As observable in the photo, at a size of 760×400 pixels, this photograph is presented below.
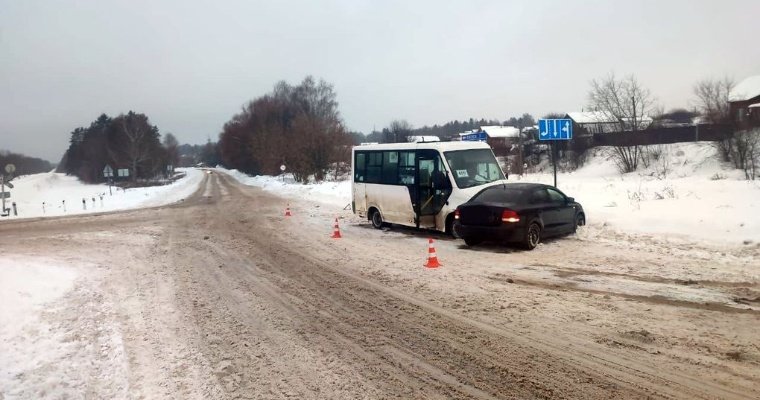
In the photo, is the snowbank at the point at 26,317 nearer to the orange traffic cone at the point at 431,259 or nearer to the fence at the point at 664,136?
the orange traffic cone at the point at 431,259

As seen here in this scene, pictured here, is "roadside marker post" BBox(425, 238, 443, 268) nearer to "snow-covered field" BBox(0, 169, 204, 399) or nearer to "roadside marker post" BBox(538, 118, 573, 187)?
"snow-covered field" BBox(0, 169, 204, 399)

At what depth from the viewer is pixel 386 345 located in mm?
5418

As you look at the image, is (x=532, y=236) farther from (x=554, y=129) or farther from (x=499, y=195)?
(x=554, y=129)

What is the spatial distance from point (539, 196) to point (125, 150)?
7982 centimetres

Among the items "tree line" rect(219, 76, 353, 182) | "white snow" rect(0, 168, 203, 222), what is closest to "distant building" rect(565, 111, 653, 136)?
"tree line" rect(219, 76, 353, 182)

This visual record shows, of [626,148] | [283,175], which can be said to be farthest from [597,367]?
[283,175]

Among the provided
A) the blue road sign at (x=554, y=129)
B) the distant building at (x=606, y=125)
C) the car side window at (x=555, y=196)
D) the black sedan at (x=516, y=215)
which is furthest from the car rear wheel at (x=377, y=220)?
the distant building at (x=606, y=125)

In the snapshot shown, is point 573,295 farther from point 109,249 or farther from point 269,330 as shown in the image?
point 109,249

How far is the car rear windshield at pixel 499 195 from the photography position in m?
11.2

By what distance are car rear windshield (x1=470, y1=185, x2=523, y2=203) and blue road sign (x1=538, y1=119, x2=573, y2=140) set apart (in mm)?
4628

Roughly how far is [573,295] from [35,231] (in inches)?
706

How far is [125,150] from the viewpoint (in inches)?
3115

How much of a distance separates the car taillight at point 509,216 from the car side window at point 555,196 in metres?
1.69

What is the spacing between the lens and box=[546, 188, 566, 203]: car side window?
11923 millimetres
